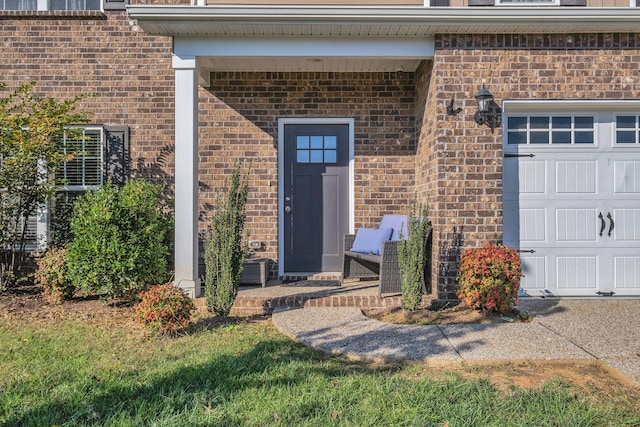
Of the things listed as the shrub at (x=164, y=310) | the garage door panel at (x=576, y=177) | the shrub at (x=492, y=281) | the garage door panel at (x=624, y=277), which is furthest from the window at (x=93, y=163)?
the garage door panel at (x=624, y=277)

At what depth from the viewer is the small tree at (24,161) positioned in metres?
5.75

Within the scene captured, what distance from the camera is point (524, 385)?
3279 millimetres

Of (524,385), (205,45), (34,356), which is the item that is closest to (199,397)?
(34,356)

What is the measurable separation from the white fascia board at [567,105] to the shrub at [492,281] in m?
1.82

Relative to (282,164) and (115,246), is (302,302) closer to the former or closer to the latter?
(115,246)

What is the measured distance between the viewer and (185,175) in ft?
18.5

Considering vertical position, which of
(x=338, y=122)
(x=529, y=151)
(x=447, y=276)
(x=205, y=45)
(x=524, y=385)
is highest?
(x=205, y=45)

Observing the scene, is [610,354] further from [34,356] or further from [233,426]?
[34,356]

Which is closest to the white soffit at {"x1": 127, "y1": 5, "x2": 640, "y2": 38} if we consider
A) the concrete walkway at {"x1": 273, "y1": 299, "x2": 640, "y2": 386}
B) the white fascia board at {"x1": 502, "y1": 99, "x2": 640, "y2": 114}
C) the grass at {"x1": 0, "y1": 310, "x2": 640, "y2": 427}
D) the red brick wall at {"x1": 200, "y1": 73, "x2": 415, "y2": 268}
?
the white fascia board at {"x1": 502, "y1": 99, "x2": 640, "y2": 114}

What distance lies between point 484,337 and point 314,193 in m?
3.47

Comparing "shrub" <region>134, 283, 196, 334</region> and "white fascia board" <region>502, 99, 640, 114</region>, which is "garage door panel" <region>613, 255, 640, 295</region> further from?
"shrub" <region>134, 283, 196, 334</region>

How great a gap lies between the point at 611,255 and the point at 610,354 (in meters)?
2.51

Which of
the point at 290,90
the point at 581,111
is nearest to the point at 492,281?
the point at 581,111

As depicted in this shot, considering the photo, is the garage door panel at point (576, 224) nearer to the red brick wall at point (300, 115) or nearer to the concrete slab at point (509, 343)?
the concrete slab at point (509, 343)
